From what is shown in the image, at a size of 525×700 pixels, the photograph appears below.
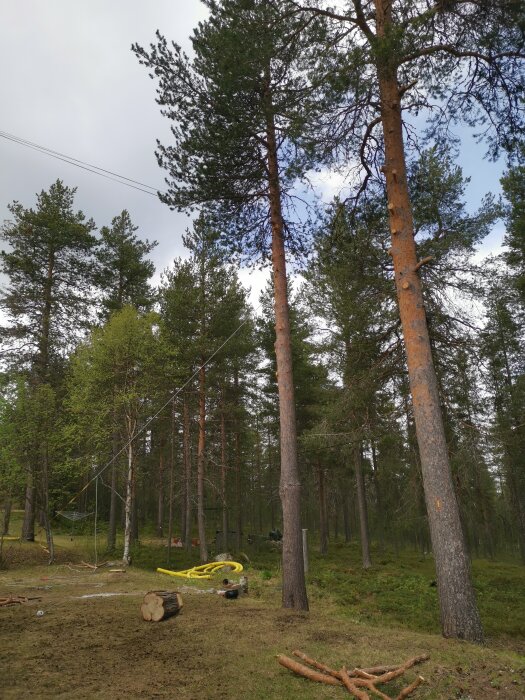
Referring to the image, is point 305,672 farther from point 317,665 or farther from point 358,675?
point 358,675

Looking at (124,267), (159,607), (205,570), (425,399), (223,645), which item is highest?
(124,267)

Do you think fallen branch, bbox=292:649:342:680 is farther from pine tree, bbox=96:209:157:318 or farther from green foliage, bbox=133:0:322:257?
pine tree, bbox=96:209:157:318

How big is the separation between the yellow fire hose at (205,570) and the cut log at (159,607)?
233 inches

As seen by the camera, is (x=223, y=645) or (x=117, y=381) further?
(x=117, y=381)

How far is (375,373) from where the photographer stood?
31.4ft

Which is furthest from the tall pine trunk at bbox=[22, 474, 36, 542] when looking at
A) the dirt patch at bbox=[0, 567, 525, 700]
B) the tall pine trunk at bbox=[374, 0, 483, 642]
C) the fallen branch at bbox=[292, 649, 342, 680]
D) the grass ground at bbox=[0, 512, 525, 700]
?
the tall pine trunk at bbox=[374, 0, 483, 642]

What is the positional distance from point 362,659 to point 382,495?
74.6ft

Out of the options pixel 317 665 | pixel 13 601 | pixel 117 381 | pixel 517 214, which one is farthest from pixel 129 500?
pixel 517 214

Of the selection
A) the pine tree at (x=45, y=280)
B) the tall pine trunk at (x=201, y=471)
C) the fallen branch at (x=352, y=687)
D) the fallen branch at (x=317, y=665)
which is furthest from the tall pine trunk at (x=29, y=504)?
the fallen branch at (x=352, y=687)

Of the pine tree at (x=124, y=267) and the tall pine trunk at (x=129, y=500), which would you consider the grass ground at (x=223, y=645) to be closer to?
the tall pine trunk at (x=129, y=500)

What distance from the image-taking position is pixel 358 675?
4.23 m

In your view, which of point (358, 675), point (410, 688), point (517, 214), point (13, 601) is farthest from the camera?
point (517, 214)

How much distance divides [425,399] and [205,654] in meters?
4.14

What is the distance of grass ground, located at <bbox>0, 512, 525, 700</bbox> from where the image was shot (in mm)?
3990
